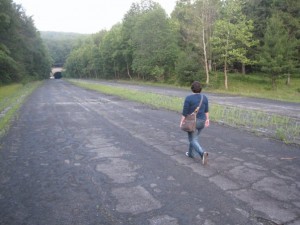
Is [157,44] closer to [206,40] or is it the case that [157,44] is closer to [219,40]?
[206,40]

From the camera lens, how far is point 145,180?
6016 millimetres

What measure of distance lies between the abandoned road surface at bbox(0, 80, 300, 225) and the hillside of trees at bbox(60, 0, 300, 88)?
2434 cm

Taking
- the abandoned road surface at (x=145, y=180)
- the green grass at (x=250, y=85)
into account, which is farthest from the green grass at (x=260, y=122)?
the green grass at (x=250, y=85)

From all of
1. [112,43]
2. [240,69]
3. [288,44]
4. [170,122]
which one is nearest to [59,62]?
[112,43]

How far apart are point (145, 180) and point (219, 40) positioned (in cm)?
2846

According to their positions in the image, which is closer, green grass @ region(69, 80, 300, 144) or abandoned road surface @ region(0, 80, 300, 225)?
abandoned road surface @ region(0, 80, 300, 225)

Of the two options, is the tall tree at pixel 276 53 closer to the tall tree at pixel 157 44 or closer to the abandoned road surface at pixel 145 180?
the tall tree at pixel 157 44

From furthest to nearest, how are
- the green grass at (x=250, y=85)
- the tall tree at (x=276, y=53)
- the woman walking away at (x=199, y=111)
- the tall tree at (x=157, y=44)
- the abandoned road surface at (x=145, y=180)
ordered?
1. the tall tree at (x=157, y=44)
2. the green grass at (x=250, y=85)
3. the tall tree at (x=276, y=53)
4. the woman walking away at (x=199, y=111)
5. the abandoned road surface at (x=145, y=180)

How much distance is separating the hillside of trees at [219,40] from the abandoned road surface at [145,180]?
79.9 feet

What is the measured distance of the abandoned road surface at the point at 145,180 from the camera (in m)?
4.55

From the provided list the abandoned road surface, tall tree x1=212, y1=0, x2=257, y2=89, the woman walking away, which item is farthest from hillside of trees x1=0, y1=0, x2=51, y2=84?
the woman walking away

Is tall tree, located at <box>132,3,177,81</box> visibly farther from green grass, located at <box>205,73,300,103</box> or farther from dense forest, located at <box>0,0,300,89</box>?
green grass, located at <box>205,73,300,103</box>

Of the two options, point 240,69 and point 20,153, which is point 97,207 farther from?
point 240,69

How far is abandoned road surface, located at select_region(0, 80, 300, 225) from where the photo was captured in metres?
4.55
